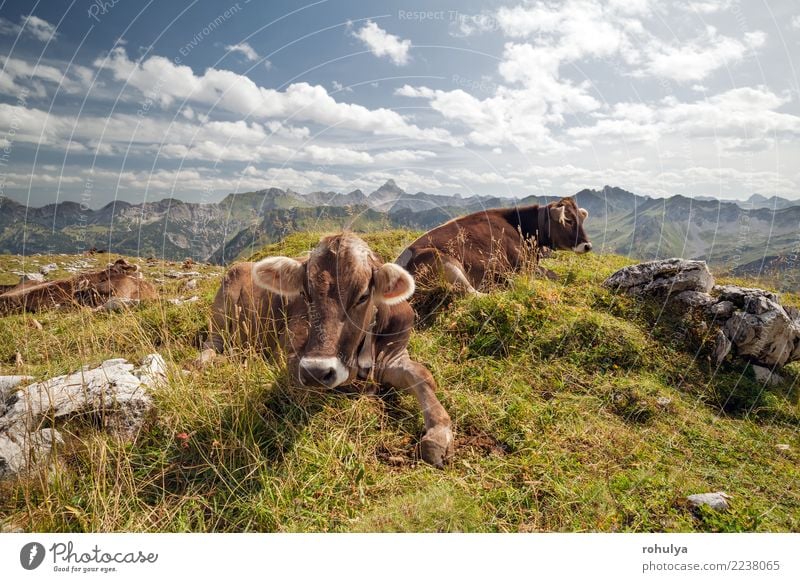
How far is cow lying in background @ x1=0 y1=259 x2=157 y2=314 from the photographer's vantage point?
12375mm

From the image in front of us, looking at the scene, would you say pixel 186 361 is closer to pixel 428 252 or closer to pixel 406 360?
pixel 406 360

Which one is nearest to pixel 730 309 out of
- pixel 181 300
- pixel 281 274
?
pixel 281 274

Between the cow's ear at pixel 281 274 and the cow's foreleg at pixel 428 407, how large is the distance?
64.9 inches

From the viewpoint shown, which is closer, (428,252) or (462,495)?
(462,495)

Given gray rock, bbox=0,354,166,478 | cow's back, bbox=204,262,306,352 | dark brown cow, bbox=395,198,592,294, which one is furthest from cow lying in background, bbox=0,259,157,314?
gray rock, bbox=0,354,166,478

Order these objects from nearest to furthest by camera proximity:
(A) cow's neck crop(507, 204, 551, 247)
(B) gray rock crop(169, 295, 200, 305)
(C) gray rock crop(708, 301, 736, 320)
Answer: (C) gray rock crop(708, 301, 736, 320)
(B) gray rock crop(169, 295, 200, 305)
(A) cow's neck crop(507, 204, 551, 247)

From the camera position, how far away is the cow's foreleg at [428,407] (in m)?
4.52

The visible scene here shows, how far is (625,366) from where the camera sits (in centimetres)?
691

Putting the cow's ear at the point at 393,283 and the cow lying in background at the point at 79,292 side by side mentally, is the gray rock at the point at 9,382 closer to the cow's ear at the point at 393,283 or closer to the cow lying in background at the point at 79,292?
the cow's ear at the point at 393,283

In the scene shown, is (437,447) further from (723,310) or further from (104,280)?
(104,280)

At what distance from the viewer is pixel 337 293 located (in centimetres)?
499

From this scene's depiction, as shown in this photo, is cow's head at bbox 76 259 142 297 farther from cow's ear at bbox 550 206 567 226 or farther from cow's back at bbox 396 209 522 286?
cow's ear at bbox 550 206 567 226
